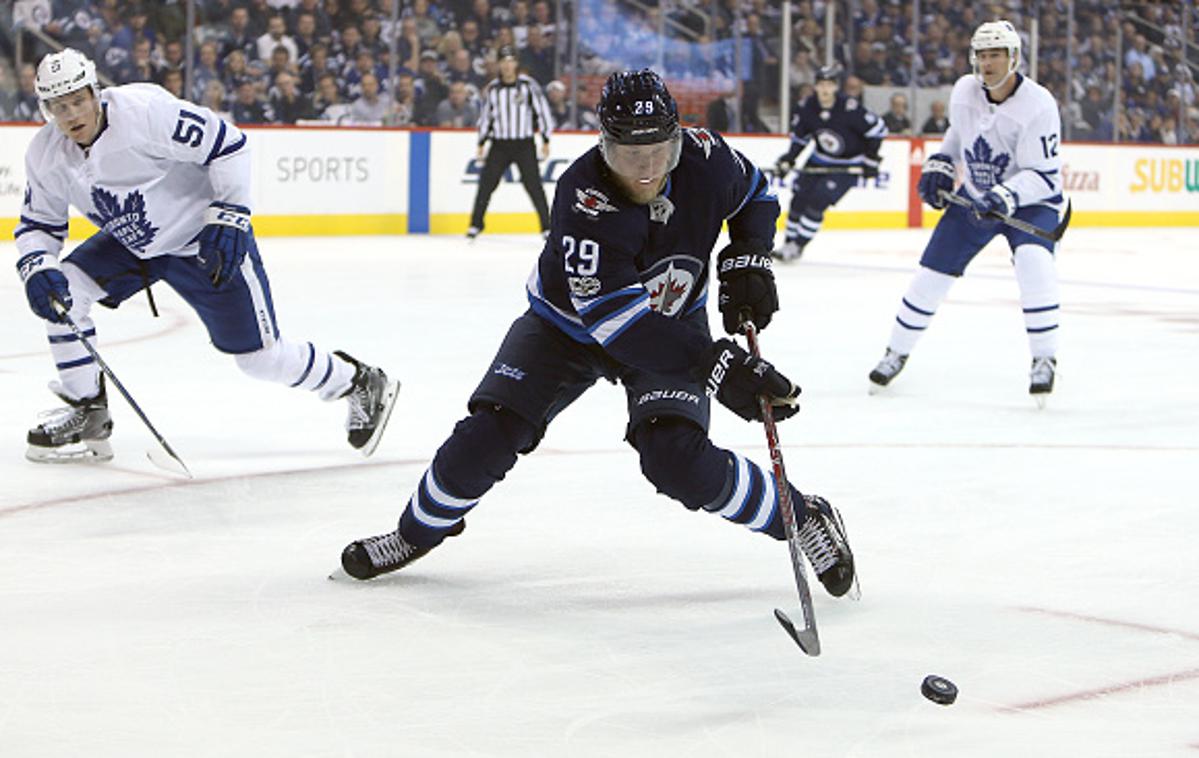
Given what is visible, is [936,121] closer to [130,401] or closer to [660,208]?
[130,401]

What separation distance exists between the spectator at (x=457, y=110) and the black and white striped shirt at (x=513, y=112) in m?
0.71

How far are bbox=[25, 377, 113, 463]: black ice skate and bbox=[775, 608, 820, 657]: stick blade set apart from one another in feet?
7.51

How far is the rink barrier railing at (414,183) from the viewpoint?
11891mm

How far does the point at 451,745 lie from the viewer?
2330mm

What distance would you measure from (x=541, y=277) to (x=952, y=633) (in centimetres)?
92

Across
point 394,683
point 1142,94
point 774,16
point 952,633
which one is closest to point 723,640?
point 952,633

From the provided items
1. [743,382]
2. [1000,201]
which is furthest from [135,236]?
[1000,201]

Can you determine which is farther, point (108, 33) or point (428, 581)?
point (108, 33)

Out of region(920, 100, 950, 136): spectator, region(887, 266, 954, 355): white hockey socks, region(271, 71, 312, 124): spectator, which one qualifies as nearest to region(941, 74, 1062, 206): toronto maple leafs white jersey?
region(887, 266, 954, 355): white hockey socks

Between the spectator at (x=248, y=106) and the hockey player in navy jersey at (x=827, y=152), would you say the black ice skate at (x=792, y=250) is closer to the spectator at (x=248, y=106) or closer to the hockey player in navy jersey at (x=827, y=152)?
the hockey player in navy jersey at (x=827, y=152)

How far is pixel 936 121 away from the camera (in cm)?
1545

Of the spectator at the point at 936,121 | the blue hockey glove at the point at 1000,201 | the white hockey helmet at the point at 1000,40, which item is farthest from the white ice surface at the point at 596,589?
the spectator at the point at 936,121

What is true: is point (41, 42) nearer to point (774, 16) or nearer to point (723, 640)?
point (774, 16)

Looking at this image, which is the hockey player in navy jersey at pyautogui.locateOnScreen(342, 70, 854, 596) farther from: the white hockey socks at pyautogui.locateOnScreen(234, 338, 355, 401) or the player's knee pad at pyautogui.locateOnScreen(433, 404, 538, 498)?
the white hockey socks at pyautogui.locateOnScreen(234, 338, 355, 401)
